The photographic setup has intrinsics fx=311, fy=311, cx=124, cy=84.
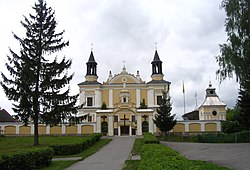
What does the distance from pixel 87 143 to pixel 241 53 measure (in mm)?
15121

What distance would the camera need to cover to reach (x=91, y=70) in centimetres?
6856

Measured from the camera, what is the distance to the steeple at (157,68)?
6669 cm

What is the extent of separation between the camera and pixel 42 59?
89.8ft

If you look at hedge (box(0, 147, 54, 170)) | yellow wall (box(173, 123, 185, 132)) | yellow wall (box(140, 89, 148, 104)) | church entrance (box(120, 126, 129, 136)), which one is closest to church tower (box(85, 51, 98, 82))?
yellow wall (box(140, 89, 148, 104))

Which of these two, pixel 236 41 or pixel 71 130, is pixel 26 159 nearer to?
pixel 236 41

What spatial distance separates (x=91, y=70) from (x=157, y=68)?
14.5 metres

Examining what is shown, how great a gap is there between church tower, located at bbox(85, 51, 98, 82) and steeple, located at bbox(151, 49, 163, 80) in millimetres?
12651

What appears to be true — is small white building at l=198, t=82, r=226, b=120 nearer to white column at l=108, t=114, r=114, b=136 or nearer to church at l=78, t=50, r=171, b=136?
church at l=78, t=50, r=171, b=136

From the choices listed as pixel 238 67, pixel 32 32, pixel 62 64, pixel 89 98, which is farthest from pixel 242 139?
pixel 89 98

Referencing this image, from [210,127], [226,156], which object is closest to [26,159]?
[226,156]

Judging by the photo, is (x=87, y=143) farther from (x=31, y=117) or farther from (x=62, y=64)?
(x=62, y=64)

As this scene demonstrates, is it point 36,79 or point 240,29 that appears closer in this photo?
point 240,29

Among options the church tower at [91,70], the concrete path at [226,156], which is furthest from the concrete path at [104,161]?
the church tower at [91,70]

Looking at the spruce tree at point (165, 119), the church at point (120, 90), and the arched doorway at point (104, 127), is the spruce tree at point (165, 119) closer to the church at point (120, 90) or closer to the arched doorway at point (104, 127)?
the arched doorway at point (104, 127)
